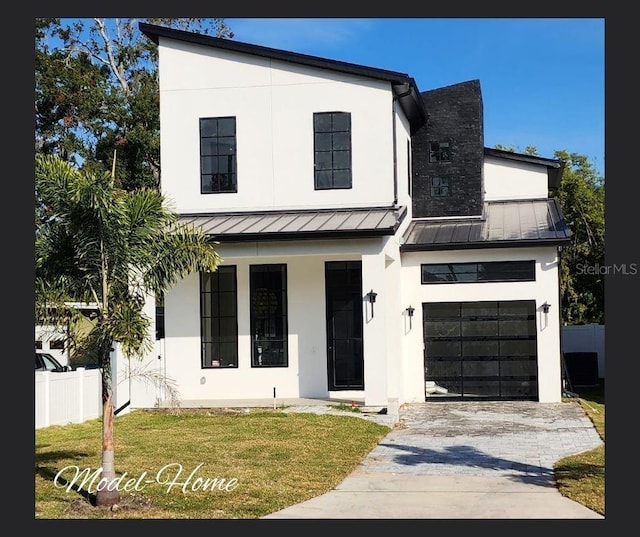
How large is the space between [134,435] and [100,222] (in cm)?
539

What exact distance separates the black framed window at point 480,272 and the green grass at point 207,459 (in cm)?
473

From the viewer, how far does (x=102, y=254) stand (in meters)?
9.28

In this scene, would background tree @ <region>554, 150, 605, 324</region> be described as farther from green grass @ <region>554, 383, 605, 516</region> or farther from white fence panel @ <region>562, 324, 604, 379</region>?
green grass @ <region>554, 383, 605, 516</region>

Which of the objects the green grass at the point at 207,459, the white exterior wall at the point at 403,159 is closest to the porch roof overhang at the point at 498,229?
the white exterior wall at the point at 403,159

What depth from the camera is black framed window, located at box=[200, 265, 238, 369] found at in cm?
1773

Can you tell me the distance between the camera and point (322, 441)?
41.8 feet

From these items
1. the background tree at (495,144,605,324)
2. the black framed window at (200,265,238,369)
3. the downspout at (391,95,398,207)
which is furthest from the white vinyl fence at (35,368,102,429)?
the background tree at (495,144,605,324)

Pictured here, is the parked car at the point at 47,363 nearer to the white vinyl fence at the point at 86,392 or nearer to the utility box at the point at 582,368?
the white vinyl fence at the point at 86,392

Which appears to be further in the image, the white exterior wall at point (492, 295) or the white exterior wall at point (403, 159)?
the white exterior wall at point (403, 159)

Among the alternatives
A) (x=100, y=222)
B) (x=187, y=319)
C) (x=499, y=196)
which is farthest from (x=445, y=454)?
(x=499, y=196)

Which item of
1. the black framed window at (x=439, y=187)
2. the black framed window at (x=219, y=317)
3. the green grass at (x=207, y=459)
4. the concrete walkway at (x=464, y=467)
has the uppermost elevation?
the black framed window at (x=439, y=187)

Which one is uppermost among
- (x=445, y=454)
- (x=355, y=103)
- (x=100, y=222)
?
(x=355, y=103)

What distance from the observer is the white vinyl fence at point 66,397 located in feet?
49.3

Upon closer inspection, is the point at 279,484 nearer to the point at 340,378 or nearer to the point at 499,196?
the point at 340,378
